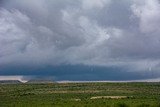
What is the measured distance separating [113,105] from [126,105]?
2836 mm

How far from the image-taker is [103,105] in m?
89.9

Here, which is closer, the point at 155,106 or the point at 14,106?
the point at 155,106

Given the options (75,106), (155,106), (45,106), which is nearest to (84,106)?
(75,106)

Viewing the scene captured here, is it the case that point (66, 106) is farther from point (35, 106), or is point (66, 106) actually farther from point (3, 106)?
point (3, 106)

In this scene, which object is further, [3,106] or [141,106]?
[3,106]

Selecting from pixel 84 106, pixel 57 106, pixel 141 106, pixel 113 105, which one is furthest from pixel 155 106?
pixel 57 106

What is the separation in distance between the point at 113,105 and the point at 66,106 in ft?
33.9

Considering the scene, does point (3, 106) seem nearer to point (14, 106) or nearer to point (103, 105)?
point (14, 106)

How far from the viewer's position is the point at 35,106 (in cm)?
8919

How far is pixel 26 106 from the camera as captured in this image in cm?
9019

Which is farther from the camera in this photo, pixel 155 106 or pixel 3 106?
pixel 3 106

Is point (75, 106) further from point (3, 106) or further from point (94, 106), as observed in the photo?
point (3, 106)

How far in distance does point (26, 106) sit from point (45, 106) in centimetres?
509

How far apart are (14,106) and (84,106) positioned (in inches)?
646
